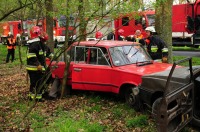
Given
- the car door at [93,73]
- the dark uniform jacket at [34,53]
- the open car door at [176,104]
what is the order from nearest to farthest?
the open car door at [176,104], the car door at [93,73], the dark uniform jacket at [34,53]

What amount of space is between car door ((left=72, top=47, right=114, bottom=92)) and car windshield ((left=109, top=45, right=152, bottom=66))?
237mm

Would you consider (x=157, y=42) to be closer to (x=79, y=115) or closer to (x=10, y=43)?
(x=79, y=115)

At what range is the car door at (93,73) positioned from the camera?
22.2 ft

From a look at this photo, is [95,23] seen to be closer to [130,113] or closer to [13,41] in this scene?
[130,113]

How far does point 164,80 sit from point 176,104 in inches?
38.9

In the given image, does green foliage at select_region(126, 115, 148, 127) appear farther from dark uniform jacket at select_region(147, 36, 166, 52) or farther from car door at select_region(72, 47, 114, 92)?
dark uniform jacket at select_region(147, 36, 166, 52)

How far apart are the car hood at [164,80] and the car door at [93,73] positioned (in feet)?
5.14

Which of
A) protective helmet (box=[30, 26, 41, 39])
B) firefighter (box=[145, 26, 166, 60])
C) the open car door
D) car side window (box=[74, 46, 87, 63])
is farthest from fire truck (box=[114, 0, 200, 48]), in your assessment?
the open car door

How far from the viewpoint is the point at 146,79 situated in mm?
5188

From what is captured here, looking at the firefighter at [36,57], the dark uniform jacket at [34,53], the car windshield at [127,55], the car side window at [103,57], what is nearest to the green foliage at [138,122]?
the car windshield at [127,55]

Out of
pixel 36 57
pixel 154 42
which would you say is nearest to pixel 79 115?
pixel 36 57

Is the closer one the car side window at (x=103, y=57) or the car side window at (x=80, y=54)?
the car side window at (x=103, y=57)

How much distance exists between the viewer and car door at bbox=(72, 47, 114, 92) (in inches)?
266

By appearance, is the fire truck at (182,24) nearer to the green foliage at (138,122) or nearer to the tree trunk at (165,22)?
the tree trunk at (165,22)
